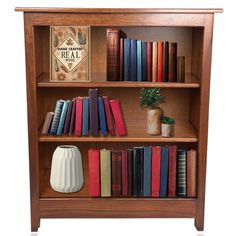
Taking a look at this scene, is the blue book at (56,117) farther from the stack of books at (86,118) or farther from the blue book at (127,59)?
the blue book at (127,59)

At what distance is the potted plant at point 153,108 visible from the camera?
156 inches

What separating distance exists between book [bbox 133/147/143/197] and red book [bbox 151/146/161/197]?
85mm

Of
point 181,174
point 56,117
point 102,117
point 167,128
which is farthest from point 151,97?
point 56,117

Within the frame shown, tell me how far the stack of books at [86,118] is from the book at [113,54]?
0.56 feet

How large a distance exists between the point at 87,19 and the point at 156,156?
1.06 m

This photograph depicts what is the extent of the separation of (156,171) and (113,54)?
2.87ft

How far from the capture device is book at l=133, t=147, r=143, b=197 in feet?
12.9

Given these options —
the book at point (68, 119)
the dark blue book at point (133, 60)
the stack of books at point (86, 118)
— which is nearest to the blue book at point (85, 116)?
the stack of books at point (86, 118)

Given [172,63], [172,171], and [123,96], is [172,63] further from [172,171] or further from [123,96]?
[172,171]

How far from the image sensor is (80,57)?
389 centimetres

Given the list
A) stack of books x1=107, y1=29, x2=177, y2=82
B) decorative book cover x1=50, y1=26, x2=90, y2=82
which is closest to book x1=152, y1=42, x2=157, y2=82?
stack of books x1=107, y1=29, x2=177, y2=82

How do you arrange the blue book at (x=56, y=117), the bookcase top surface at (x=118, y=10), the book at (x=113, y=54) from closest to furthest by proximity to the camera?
1. the bookcase top surface at (x=118, y=10)
2. the book at (x=113, y=54)
3. the blue book at (x=56, y=117)

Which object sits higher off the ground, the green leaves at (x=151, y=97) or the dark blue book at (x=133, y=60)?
the dark blue book at (x=133, y=60)

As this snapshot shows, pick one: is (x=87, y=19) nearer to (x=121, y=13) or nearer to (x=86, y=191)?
(x=121, y=13)
